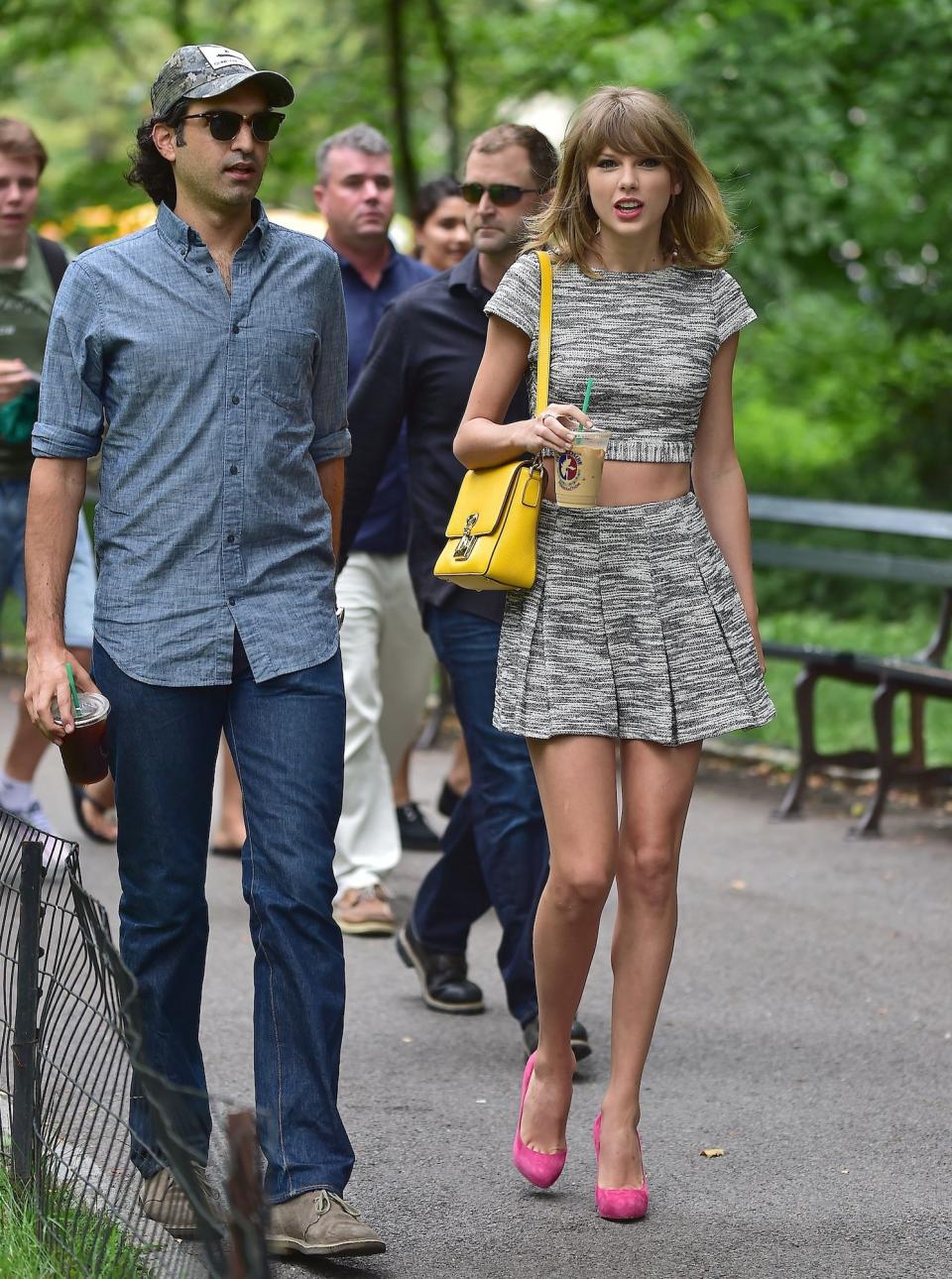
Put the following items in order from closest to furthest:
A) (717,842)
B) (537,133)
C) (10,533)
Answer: (537,133) < (10,533) < (717,842)

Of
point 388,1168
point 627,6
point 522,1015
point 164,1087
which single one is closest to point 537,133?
point 522,1015

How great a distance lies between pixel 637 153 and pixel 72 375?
1216 mm

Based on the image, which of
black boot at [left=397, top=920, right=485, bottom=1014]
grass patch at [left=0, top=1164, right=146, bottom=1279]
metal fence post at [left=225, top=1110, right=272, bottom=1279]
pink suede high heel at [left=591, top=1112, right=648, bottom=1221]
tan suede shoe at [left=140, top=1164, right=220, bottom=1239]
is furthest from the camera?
black boot at [left=397, top=920, right=485, bottom=1014]

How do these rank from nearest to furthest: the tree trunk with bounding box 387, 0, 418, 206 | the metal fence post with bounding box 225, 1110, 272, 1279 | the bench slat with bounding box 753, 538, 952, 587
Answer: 1. the metal fence post with bounding box 225, 1110, 272, 1279
2. the bench slat with bounding box 753, 538, 952, 587
3. the tree trunk with bounding box 387, 0, 418, 206

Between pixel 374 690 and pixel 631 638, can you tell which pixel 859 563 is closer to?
pixel 374 690

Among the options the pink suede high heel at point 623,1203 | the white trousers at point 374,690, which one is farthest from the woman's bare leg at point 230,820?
the pink suede high heel at point 623,1203

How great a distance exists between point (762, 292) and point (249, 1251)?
386 inches

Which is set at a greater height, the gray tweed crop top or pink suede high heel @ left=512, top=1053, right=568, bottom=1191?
the gray tweed crop top

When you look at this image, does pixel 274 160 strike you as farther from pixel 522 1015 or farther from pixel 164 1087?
pixel 164 1087

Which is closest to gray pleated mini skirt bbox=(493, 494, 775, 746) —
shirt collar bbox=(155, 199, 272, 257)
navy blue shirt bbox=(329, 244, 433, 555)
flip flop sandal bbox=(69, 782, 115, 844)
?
shirt collar bbox=(155, 199, 272, 257)

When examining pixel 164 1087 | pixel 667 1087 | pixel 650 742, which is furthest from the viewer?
pixel 667 1087

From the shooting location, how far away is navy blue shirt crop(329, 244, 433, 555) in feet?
23.0

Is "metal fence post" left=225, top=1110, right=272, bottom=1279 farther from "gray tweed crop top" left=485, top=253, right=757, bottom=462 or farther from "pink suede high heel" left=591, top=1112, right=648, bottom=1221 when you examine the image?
"gray tweed crop top" left=485, top=253, right=757, bottom=462

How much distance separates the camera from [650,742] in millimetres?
4070
